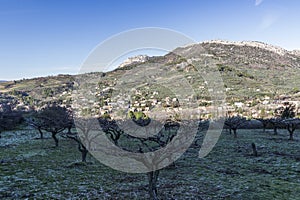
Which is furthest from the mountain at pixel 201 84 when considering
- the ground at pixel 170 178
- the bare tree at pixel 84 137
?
the ground at pixel 170 178

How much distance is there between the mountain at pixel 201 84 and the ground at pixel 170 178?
2256 inches

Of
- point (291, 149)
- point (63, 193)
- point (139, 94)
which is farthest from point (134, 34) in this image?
point (139, 94)

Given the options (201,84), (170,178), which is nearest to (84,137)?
(170,178)

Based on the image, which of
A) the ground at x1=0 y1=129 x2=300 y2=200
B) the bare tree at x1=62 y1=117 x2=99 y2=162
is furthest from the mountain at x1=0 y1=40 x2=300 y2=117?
the ground at x1=0 y1=129 x2=300 y2=200

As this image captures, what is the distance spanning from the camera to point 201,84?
441 ft

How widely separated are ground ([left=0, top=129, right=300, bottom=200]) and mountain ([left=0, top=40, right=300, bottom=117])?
57304mm

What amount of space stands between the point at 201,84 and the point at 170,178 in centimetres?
11817

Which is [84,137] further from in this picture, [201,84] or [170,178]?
[201,84]

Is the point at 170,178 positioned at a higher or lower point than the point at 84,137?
lower

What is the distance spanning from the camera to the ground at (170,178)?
15.8 m

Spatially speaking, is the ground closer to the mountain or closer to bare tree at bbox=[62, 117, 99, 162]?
bare tree at bbox=[62, 117, 99, 162]

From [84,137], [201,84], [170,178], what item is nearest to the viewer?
[170,178]

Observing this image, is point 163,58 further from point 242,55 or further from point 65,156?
point 65,156

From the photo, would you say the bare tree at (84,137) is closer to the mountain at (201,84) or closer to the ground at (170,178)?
the ground at (170,178)
